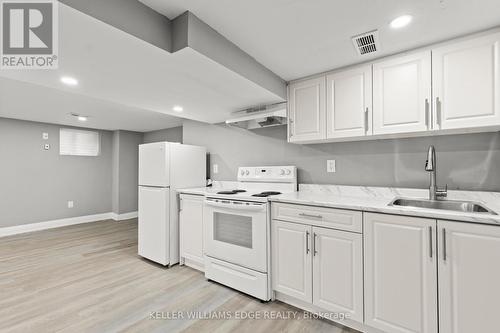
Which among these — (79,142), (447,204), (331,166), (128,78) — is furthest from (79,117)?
(447,204)

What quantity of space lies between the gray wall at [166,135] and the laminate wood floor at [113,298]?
261cm

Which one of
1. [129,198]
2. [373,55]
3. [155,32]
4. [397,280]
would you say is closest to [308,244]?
[397,280]

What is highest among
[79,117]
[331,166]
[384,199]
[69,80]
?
[79,117]

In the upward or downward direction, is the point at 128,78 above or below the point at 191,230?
above

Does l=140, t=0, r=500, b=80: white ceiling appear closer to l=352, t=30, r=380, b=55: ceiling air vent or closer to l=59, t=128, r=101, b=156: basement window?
l=352, t=30, r=380, b=55: ceiling air vent

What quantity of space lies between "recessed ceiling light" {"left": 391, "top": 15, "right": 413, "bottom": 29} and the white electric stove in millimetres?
1538

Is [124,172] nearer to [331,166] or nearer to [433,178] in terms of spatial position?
[331,166]

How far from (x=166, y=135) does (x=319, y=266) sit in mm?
4617

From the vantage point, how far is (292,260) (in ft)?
6.60

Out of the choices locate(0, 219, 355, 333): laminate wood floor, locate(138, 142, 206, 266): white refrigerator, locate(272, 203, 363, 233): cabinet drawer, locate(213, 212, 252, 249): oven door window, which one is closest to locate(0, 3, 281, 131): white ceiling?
locate(138, 142, 206, 266): white refrigerator

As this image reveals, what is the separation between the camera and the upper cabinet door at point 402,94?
1790 mm

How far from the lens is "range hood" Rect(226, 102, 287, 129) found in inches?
100

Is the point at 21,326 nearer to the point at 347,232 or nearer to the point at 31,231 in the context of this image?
the point at 347,232

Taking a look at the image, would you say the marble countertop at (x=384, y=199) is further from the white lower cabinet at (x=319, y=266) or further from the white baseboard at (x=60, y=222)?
the white baseboard at (x=60, y=222)
